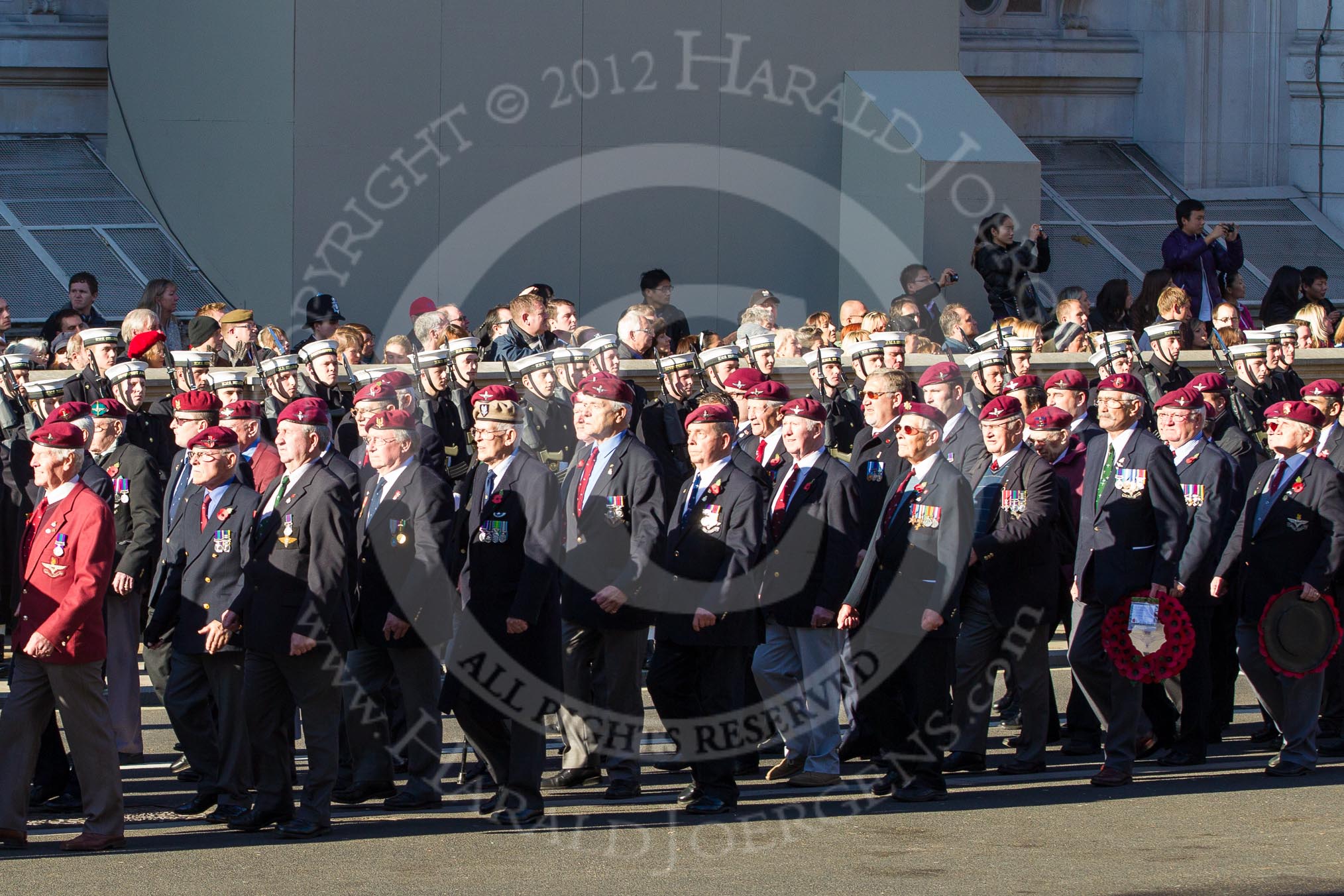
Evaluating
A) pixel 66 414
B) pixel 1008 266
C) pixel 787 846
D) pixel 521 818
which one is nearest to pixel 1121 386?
pixel 787 846

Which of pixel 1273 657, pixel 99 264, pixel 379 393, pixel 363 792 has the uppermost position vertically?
pixel 99 264

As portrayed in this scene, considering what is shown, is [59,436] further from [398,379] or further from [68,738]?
[398,379]

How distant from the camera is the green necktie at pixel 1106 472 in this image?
1030cm

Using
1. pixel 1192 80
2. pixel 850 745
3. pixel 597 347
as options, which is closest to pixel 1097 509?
pixel 850 745

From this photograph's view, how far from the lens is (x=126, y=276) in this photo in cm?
1828

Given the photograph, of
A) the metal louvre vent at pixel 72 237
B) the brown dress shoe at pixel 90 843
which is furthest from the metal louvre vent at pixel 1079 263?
the brown dress shoe at pixel 90 843

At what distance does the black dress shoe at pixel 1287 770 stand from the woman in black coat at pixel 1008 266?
7.18 metres

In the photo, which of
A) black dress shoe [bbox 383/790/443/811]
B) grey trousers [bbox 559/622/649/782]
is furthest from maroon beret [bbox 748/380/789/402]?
black dress shoe [bbox 383/790/443/811]

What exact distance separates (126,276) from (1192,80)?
38.7 ft

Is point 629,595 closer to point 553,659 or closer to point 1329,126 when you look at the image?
point 553,659

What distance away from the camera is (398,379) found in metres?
11.6

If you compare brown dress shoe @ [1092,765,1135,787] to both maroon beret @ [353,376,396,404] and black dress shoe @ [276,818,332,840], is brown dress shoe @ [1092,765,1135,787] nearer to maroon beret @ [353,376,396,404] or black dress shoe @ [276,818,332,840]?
black dress shoe @ [276,818,332,840]

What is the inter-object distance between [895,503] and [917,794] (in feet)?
4.58

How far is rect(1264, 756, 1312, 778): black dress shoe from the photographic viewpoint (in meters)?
10.1
